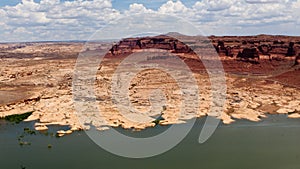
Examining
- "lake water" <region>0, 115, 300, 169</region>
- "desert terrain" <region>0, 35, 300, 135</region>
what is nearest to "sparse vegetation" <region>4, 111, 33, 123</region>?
"desert terrain" <region>0, 35, 300, 135</region>

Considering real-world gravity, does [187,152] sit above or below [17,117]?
below

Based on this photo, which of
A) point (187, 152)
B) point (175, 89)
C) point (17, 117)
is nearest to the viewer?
point (187, 152)

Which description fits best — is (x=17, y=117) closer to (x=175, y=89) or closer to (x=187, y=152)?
(x=187, y=152)

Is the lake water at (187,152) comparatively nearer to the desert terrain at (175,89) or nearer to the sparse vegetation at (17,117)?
the desert terrain at (175,89)

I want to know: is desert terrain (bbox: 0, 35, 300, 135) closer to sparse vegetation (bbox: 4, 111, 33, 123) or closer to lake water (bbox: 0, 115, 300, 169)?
sparse vegetation (bbox: 4, 111, 33, 123)

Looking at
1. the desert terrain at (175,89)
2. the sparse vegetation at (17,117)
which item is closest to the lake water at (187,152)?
the desert terrain at (175,89)

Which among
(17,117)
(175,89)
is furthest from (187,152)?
(175,89)
